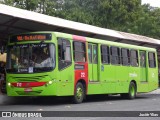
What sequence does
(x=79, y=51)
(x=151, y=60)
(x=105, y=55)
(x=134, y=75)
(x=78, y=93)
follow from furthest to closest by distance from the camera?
(x=151, y=60)
(x=134, y=75)
(x=105, y=55)
(x=79, y=51)
(x=78, y=93)

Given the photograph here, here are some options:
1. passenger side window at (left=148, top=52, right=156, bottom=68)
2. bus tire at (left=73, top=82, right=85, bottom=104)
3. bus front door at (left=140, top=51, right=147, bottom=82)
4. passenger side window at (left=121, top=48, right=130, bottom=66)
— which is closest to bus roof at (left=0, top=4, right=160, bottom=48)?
passenger side window at (left=121, top=48, right=130, bottom=66)

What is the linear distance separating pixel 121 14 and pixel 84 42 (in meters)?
20.9

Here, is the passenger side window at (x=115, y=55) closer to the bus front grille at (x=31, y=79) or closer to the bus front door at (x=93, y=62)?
the bus front door at (x=93, y=62)

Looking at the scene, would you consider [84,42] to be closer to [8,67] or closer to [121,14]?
[8,67]

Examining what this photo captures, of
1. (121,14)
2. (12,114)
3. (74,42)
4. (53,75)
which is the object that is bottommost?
(12,114)

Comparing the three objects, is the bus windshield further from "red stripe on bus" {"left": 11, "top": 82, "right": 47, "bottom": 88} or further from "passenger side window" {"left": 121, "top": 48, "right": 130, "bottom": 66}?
"passenger side window" {"left": 121, "top": 48, "right": 130, "bottom": 66}

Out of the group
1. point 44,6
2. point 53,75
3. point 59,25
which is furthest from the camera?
point 44,6

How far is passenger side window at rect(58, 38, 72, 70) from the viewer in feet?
56.7

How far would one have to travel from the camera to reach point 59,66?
17.2 metres

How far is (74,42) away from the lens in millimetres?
18453

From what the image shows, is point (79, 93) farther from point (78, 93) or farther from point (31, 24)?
point (31, 24)

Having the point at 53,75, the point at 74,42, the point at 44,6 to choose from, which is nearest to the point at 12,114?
the point at 53,75

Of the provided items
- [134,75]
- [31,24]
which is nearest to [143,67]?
[134,75]

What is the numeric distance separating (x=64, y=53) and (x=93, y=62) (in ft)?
8.62
